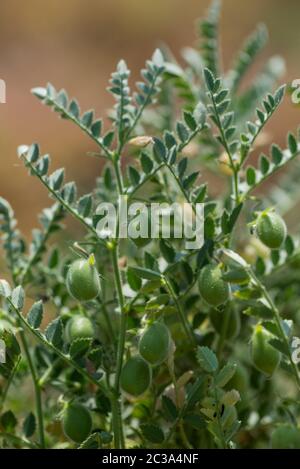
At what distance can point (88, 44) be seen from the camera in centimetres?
257

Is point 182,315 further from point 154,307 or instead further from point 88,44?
point 88,44

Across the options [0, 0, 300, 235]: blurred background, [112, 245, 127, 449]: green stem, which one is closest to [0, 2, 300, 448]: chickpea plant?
[112, 245, 127, 449]: green stem

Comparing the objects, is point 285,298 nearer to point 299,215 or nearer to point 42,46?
point 299,215

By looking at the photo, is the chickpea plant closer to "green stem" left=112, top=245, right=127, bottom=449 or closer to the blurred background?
"green stem" left=112, top=245, right=127, bottom=449

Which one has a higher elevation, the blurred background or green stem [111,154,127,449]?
the blurred background

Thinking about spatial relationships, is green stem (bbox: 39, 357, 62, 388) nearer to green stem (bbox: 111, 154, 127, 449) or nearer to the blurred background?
green stem (bbox: 111, 154, 127, 449)

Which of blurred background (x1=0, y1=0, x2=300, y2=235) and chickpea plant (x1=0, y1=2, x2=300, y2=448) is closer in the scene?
chickpea plant (x1=0, y1=2, x2=300, y2=448)

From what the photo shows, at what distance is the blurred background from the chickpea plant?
4.95 ft

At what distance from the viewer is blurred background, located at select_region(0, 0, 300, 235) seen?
89.4 inches

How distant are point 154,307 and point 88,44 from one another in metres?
2.15

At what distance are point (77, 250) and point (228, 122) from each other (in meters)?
0.14

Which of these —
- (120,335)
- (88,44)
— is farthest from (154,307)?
(88,44)

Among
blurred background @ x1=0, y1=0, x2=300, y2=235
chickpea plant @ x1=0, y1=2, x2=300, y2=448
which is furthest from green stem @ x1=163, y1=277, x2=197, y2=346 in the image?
blurred background @ x1=0, y1=0, x2=300, y2=235

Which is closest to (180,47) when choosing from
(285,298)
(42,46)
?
(42,46)
